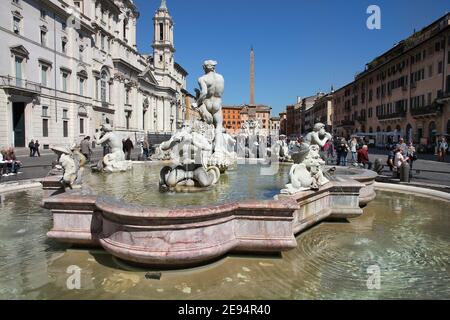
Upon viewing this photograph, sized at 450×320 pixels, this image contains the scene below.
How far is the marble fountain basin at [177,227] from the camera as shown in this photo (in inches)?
131

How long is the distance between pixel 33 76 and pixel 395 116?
40149 mm

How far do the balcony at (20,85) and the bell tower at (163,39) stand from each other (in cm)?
5112

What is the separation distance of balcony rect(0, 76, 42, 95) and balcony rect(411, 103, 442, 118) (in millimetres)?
37296

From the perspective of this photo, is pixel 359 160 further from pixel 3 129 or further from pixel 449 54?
pixel 3 129

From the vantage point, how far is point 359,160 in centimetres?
1257

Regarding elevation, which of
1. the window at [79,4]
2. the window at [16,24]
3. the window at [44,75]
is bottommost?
the window at [44,75]

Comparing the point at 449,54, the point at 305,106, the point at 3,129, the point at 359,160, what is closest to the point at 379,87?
the point at 449,54

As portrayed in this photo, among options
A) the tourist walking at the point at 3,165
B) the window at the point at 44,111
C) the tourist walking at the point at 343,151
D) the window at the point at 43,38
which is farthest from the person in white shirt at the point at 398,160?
the window at the point at 43,38

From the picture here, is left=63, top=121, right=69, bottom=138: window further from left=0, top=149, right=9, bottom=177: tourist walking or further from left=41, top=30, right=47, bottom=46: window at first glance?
left=0, top=149, right=9, bottom=177: tourist walking

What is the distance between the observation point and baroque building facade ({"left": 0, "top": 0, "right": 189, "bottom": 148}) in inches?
1115

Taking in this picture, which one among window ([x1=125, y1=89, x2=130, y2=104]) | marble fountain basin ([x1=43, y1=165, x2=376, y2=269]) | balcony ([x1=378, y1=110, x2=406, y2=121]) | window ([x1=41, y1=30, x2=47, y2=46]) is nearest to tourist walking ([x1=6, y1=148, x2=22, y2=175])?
marble fountain basin ([x1=43, y1=165, x2=376, y2=269])

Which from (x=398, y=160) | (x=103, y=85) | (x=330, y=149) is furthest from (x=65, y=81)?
(x=398, y=160)

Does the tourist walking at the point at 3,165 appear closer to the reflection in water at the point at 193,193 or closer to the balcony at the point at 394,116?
the reflection in water at the point at 193,193

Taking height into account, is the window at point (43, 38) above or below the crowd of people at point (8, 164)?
above
